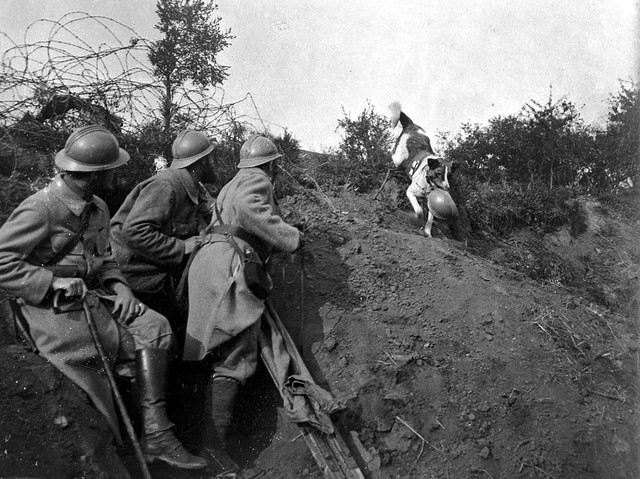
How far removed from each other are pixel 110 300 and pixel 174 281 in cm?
88

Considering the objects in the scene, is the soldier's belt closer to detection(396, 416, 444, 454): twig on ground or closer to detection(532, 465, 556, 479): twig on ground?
detection(396, 416, 444, 454): twig on ground

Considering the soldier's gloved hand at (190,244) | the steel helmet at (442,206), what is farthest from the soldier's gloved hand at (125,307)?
the steel helmet at (442,206)

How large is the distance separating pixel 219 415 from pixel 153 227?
1.50 m

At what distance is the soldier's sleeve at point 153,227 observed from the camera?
4.38 meters

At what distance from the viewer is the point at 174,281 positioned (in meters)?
4.83

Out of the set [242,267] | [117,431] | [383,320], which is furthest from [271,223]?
[117,431]

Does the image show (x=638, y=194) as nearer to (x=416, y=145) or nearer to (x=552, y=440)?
(x=416, y=145)

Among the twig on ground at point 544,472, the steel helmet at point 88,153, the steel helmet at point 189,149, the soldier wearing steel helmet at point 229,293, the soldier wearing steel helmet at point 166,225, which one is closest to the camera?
the twig on ground at point 544,472

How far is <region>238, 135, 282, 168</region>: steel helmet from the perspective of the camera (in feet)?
15.4

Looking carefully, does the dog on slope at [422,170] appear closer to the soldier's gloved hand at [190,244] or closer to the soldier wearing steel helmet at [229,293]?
the soldier wearing steel helmet at [229,293]

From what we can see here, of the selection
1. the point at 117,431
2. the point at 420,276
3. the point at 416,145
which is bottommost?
the point at 117,431

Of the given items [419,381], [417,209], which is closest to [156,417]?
[419,381]

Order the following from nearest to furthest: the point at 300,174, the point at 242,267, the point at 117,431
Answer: the point at 117,431 → the point at 242,267 → the point at 300,174

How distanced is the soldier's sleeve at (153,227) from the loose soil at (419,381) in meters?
1.05
